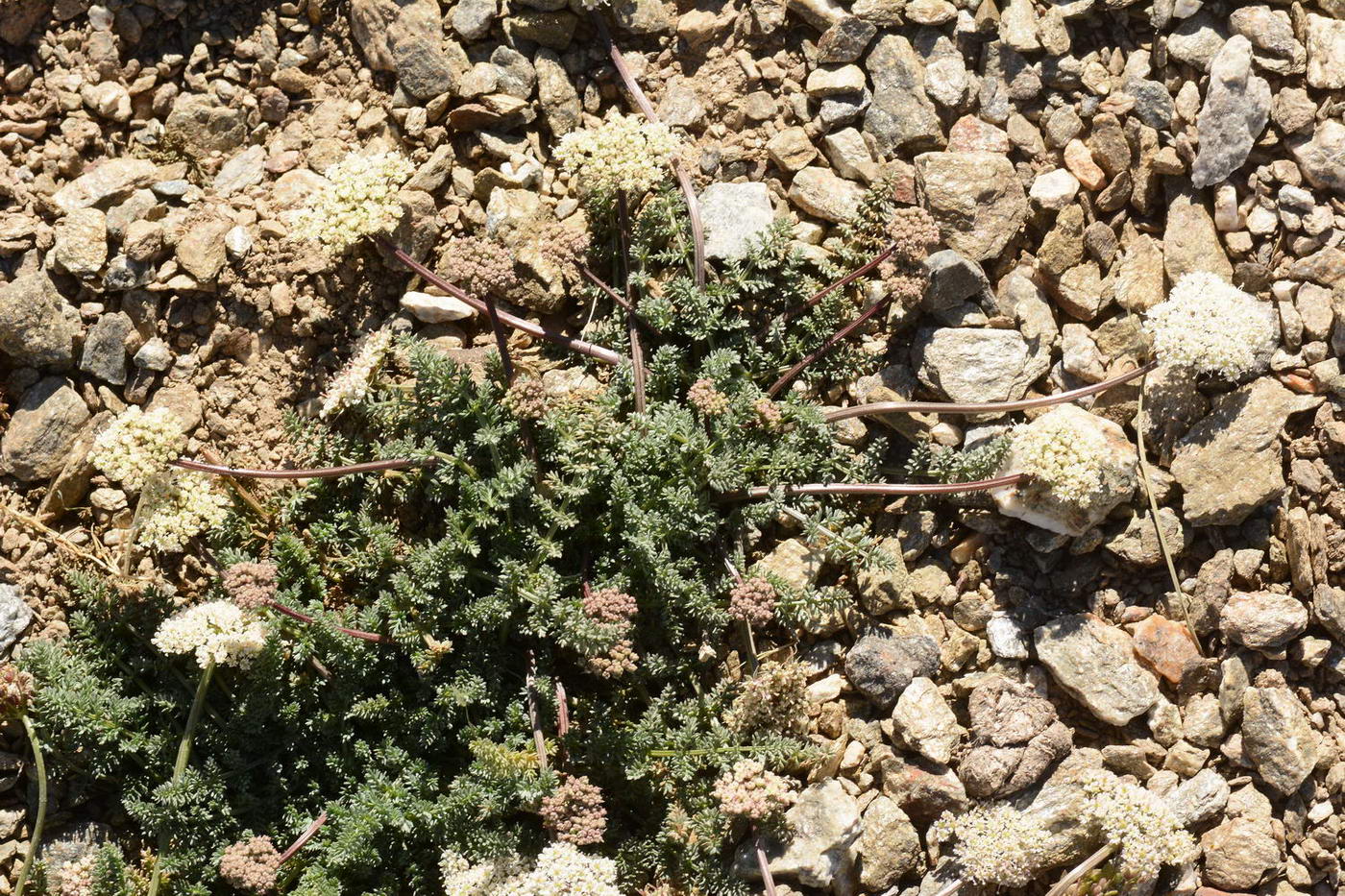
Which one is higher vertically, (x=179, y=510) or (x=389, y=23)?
(x=389, y=23)

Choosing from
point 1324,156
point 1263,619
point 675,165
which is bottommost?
point 1263,619

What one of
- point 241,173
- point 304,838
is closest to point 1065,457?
point 304,838

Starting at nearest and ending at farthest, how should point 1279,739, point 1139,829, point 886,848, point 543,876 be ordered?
1. point 543,876
2. point 1139,829
3. point 1279,739
4. point 886,848

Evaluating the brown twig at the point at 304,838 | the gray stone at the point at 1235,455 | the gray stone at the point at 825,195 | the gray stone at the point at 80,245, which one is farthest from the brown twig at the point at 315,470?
the gray stone at the point at 1235,455

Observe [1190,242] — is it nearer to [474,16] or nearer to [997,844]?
[997,844]

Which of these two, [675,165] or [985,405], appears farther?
[675,165]

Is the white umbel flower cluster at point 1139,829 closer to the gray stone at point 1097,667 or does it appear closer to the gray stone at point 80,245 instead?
the gray stone at point 1097,667
